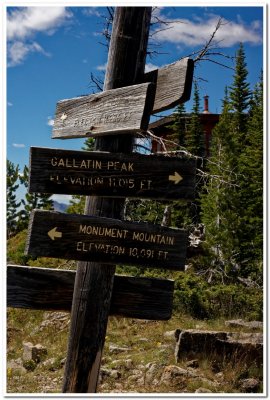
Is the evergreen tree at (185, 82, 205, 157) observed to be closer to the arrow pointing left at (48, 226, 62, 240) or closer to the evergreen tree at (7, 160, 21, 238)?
the evergreen tree at (7, 160, 21, 238)

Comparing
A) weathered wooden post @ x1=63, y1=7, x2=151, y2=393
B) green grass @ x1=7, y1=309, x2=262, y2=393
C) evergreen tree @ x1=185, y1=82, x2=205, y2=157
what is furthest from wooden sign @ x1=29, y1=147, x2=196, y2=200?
evergreen tree @ x1=185, y1=82, x2=205, y2=157

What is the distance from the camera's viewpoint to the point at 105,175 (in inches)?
140

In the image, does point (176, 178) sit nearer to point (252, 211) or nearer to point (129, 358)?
point (129, 358)

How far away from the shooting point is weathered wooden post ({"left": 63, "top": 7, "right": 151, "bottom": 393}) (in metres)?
3.60

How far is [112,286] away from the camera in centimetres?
371

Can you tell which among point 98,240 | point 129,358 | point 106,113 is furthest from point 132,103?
Result: point 129,358

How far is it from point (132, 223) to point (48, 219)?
23.6 inches

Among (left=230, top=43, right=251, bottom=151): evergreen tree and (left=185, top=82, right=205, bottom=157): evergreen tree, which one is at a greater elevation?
(left=230, top=43, right=251, bottom=151): evergreen tree

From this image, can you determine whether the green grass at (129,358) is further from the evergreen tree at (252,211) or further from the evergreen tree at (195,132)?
the evergreen tree at (195,132)

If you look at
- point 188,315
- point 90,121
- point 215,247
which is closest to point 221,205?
point 215,247

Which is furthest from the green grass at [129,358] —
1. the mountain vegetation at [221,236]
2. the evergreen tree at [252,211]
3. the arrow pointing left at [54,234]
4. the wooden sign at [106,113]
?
the evergreen tree at [252,211]

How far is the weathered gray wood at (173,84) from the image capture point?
335 centimetres

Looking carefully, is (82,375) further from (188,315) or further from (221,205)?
(221,205)

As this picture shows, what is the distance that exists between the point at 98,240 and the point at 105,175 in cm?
47
